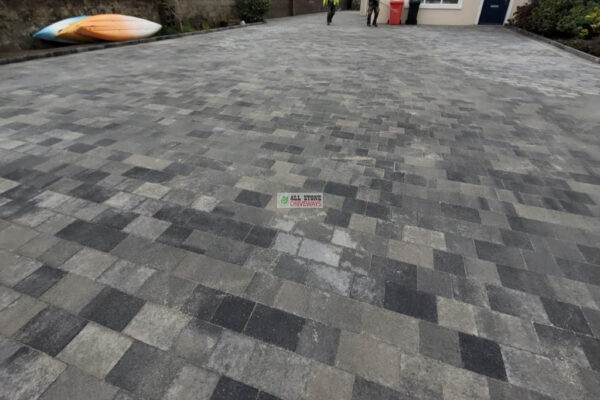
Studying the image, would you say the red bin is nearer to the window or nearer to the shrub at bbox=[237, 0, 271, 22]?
the window

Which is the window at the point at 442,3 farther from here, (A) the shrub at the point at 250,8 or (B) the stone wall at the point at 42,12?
(B) the stone wall at the point at 42,12

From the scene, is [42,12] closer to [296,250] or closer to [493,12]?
[296,250]

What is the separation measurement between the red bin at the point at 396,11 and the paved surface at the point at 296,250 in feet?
47.7

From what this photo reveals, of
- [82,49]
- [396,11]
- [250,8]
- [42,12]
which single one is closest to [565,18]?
[396,11]

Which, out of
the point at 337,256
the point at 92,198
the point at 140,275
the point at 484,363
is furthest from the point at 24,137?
the point at 484,363

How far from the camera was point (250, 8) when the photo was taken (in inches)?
747

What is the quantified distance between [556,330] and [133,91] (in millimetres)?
7813

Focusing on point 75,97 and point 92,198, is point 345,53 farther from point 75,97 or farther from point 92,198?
point 92,198

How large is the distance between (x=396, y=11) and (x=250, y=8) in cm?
919

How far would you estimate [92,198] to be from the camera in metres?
3.29

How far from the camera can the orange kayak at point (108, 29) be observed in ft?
32.6

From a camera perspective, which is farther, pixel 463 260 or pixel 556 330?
pixel 463 260

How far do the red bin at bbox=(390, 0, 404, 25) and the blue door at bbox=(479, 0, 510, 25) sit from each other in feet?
15.1

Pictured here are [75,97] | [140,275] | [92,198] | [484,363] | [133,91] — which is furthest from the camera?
[133,91]
